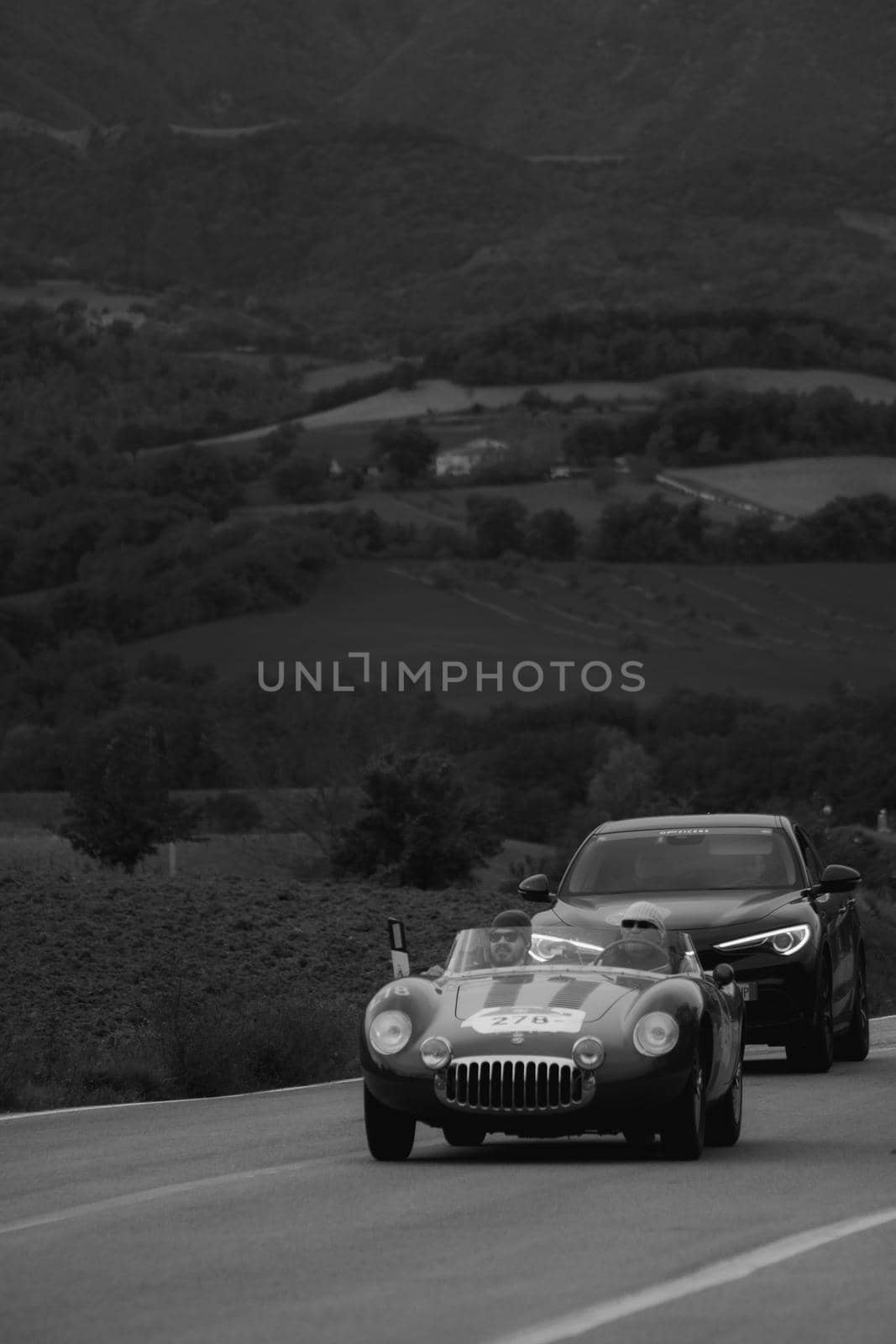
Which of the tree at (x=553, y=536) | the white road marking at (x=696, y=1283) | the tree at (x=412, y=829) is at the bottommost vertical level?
the tree at (x=412, y=829)

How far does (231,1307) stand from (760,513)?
168 meters

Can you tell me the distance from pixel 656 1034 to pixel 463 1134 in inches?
53.7

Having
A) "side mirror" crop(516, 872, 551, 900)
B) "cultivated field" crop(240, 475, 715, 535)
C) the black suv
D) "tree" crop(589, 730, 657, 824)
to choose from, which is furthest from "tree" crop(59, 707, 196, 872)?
"cultivated field" crop(240, 475, 715, 535)

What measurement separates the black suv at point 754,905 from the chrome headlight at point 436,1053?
181 inches

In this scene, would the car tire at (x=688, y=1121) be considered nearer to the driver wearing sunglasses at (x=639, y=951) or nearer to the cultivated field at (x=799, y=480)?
the driver wearing sunglasses at (x=639, y=951)

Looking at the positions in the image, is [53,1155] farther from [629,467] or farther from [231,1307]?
[629,467]

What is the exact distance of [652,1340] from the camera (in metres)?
7.14

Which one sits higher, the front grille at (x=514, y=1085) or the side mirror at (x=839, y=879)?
the side mirror at (x=839, y=879)

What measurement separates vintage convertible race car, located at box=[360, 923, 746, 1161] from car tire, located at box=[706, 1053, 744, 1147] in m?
0.02

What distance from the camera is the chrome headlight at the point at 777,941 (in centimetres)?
1697

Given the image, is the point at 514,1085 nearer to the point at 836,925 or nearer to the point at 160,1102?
the point at 160,1102

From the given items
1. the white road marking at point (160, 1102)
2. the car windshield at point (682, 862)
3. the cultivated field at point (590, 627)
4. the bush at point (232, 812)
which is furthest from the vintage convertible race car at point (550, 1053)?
the cultivated field at point (590, 627)

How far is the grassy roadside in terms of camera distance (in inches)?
682

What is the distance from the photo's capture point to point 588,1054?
1120cm
